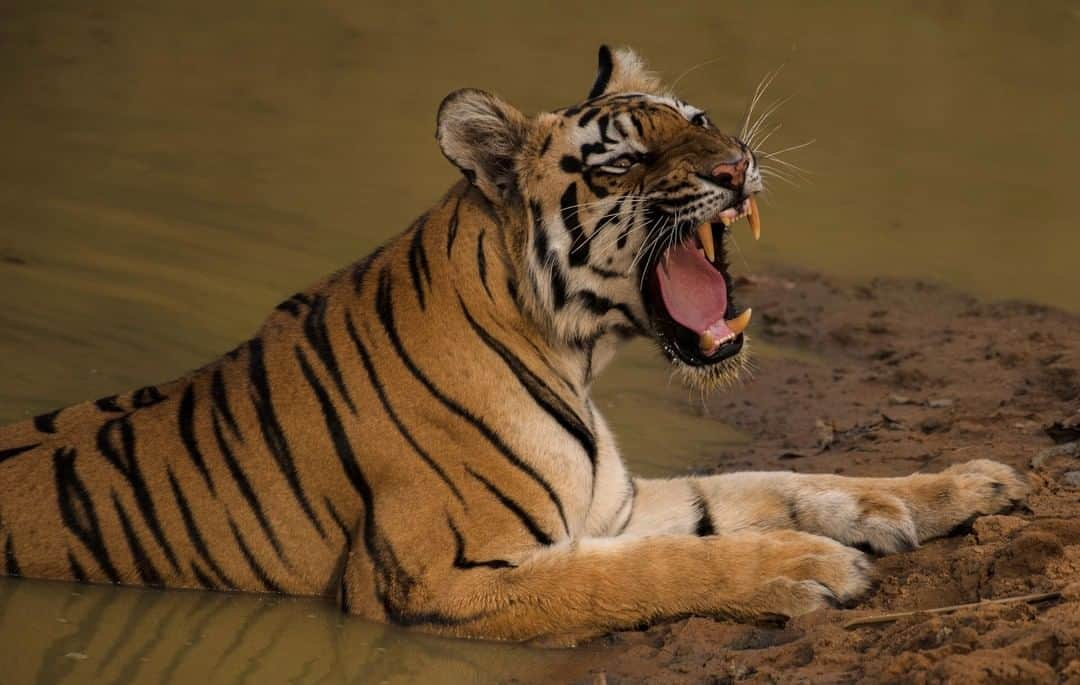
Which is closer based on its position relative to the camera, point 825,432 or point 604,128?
point 604,128

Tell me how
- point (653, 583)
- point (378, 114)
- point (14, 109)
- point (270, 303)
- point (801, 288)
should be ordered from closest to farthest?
1. point (653, 583)
2. point (270, 303)
3. point (801, 288)
4. point (14, 109)
5. point (378, 114)

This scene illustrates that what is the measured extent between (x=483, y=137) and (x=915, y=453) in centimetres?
186

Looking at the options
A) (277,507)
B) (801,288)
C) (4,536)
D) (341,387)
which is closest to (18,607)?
(4,536)

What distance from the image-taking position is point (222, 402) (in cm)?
443

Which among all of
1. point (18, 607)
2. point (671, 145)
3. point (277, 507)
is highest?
point (671, 145)

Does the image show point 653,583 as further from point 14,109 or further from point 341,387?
point 14,109

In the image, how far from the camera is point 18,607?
4180 millimetres

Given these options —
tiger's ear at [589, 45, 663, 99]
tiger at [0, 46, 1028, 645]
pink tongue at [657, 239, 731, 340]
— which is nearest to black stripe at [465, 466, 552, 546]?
tiger at [0, 46, 1028, 645]

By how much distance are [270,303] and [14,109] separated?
2.88m

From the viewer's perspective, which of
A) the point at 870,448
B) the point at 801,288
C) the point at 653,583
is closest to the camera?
the point at 653,583

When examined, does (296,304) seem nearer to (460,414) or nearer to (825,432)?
(460,414)

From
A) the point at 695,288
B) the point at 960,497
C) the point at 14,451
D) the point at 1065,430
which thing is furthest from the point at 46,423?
the point at 1065,430

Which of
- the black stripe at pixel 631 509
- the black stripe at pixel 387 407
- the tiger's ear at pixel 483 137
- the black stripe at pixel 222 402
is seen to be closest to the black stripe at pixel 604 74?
the tiger's ear at pixel 483 137

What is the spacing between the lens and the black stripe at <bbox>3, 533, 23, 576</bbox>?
4375 millimetres
